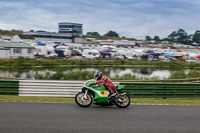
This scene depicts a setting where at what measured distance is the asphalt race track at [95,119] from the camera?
7930mm

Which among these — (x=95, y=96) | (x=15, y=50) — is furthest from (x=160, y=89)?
(x=15, y=50)

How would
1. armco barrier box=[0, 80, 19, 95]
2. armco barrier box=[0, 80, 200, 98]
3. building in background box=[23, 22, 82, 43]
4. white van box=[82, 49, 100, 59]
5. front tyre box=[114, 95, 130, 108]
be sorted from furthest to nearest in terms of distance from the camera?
building in background box=[23, 22, 82, 43]
white van box=[82, 49, 100, 59]
armco barrier box=[0, 80, 200, 98]
armco barrier box=[0, 80, 19, 95]
front tyre box=[114, 95, 130, 108]

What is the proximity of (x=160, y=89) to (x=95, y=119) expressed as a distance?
743 centimetres

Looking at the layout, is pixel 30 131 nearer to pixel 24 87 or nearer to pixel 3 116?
pixel 3 116

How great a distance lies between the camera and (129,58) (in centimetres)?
7162

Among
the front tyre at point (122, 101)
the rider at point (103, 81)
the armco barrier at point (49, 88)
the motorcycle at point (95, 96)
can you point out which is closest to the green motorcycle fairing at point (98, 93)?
the motorcycle at point (95, 96)


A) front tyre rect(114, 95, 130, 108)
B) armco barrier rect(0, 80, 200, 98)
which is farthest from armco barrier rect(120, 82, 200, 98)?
front tyre rect(114, 95, 130, 108)

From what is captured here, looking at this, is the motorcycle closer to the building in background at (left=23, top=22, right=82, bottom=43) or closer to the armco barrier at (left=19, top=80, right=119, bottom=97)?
the armco barrier at (left=19, top=80, right=119, bottom=97)

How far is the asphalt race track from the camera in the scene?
26.0 ft

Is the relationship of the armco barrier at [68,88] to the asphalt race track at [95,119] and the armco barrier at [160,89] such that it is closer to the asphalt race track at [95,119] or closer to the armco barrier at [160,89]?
the armco barrier at [160,89]

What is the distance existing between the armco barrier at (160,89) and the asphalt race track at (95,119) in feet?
12.3

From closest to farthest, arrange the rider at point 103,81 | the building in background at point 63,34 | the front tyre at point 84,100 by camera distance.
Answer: the rider at point 103,81
the front tyre at point 84,100
the building in background at point 63,34

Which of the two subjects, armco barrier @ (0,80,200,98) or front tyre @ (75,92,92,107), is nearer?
front tyre @ (75,92,92,107)

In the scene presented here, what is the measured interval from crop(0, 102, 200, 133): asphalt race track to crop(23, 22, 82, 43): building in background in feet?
366
